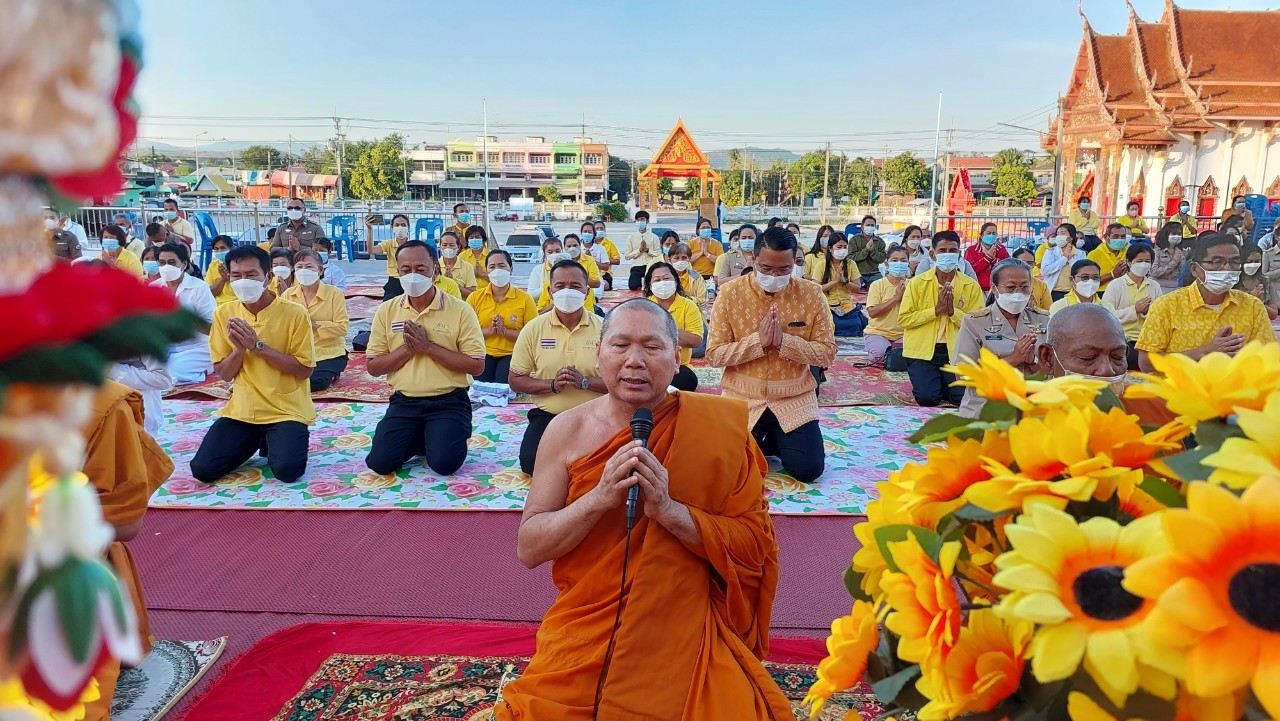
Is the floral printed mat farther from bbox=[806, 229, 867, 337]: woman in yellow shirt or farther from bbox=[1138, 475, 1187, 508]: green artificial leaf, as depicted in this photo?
bbox=[806, 229, 867, 337]: woman in yellow shirt

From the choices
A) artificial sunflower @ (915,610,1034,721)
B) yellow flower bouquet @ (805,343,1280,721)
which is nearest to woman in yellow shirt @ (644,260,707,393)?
yellow flower bouquet @ (805,343,1280,721)

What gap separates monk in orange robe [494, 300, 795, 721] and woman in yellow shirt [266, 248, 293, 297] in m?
5.35

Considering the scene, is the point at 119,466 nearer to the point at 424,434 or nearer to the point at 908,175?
the point at 424,434

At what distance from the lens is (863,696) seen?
2871mm

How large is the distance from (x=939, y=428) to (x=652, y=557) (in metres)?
1.24

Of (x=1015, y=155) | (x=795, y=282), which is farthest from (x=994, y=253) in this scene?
(x=1015, y=155)

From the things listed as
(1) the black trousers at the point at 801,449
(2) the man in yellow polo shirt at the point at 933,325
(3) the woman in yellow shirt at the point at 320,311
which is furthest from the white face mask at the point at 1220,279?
(3) the woman in yellow shirt at the point at 320,311

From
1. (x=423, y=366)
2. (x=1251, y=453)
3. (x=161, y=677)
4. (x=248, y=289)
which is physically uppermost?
(x=1251, y=453)

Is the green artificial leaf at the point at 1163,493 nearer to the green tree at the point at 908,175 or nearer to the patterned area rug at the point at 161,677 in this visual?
the patterned area rug at the point at 161,677

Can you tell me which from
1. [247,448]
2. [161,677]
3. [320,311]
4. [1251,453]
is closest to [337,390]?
[320,311]

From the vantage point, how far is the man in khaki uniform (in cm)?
1140

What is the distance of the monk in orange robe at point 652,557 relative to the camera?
89.0 inches

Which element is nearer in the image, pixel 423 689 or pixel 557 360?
pixel 423 689

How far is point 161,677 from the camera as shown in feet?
9.68
